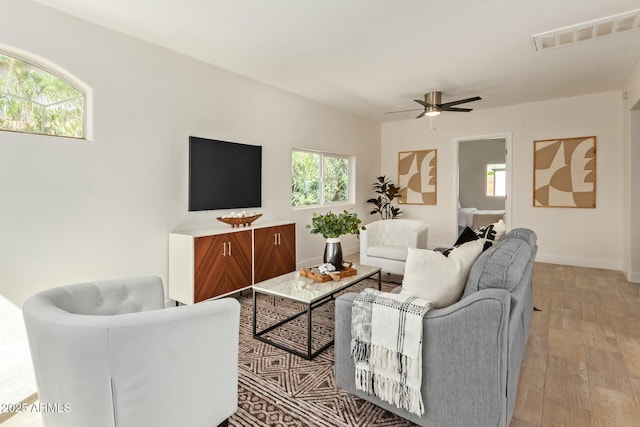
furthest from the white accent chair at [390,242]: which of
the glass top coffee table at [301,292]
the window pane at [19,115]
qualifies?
the window pane at [19,115]

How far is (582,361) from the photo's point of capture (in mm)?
2371

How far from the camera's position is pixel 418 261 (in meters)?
1.76

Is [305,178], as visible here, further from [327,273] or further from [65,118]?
[65,118]

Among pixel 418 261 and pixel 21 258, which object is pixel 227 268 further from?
pixel 418 261

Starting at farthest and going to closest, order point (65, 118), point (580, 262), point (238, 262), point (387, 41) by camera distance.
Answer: point (580, 262)
point (238, 262)
point (387, 41)
point (65, 118)

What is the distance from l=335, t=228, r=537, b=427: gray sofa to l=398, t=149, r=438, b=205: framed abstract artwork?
5.12 meters

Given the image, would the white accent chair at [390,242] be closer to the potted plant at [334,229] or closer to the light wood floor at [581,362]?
the potted plant at [334,229]

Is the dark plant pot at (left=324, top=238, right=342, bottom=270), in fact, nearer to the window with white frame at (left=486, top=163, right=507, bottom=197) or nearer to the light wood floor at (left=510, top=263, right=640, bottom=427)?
the light wood floor at (left=510, top=263, right=640, bottom=427)

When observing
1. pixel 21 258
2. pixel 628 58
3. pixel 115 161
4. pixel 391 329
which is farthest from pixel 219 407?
pixel 628 58

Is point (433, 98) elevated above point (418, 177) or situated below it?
above

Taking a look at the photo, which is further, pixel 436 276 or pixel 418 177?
pixel 418 177

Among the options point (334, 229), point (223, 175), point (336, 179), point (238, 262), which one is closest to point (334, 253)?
point (334, 229)

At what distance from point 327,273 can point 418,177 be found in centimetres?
445

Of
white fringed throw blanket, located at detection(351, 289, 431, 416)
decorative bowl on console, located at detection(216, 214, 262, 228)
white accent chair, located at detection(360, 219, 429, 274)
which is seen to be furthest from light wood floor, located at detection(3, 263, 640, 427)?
decorative bowl on console, located at detection(216, 214, 262, 228)
